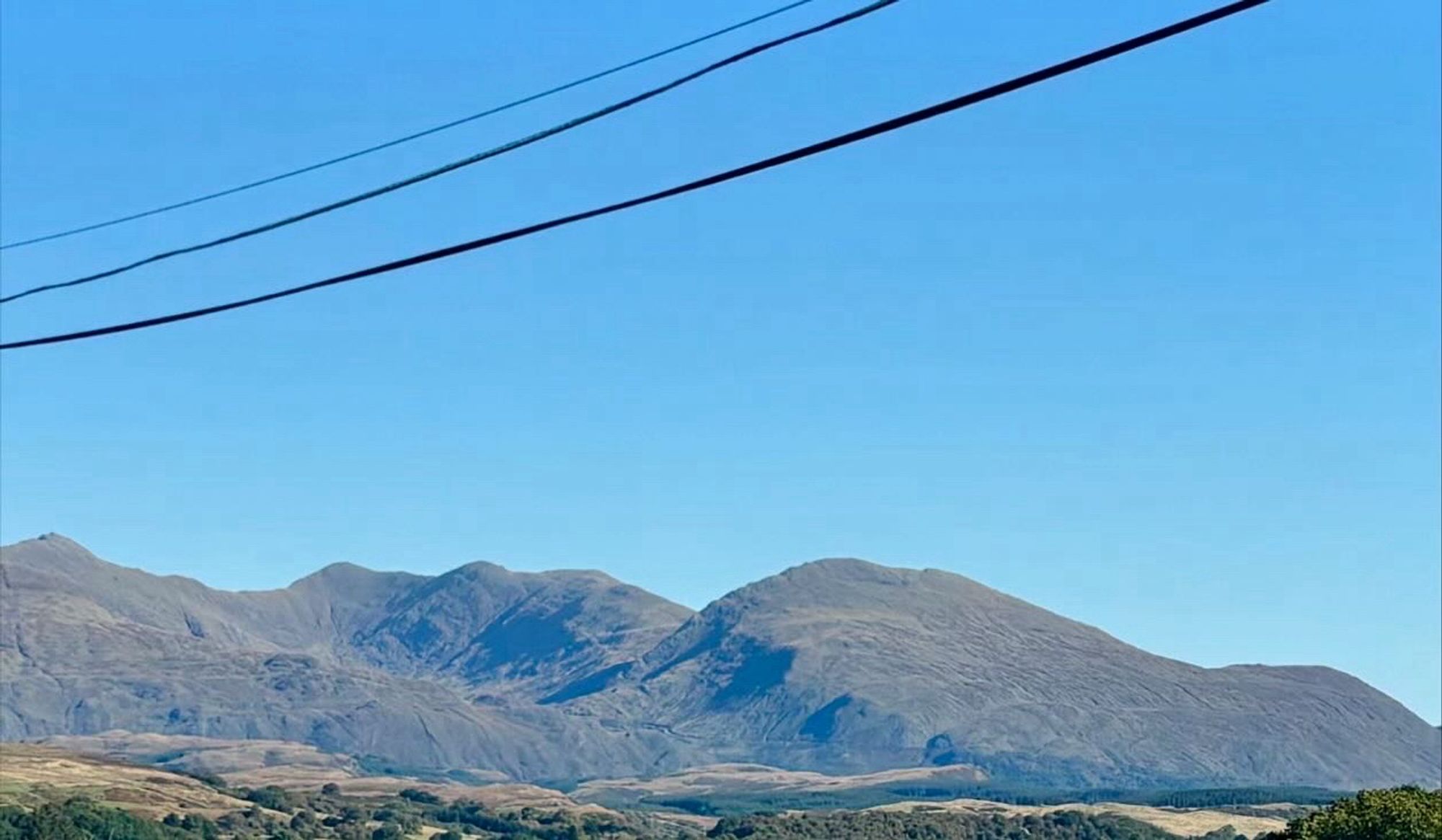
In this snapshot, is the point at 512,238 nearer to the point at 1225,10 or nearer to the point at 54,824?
the point at 1225,10

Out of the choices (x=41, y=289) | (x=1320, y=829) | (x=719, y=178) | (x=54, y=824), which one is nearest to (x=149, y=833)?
(x=54, y=824)

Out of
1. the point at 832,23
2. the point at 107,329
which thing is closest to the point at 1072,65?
the point at 832,23

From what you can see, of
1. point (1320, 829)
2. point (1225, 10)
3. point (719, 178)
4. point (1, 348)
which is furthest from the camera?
point (1320, 829)

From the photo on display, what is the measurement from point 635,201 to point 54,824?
181777 mm

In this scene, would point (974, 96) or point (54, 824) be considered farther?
point (54, 824)

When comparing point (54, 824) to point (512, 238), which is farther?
point (54, 824)

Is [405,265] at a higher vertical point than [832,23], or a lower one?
lower

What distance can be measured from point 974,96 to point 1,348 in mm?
17705

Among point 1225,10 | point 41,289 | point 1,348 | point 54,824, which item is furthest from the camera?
point 54,824

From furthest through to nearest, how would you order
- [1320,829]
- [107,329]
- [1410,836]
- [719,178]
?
1. [1320,829]
2. [1410,836]
3. [107,329]
4. [719,178]

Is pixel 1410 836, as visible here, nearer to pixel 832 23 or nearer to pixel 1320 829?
pixel 1320 829

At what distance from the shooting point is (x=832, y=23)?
22.2m

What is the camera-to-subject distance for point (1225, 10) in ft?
61.3

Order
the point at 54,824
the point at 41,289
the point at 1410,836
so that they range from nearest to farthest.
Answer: the point at 41,289
the point at 1410,836
the point at 54,824
